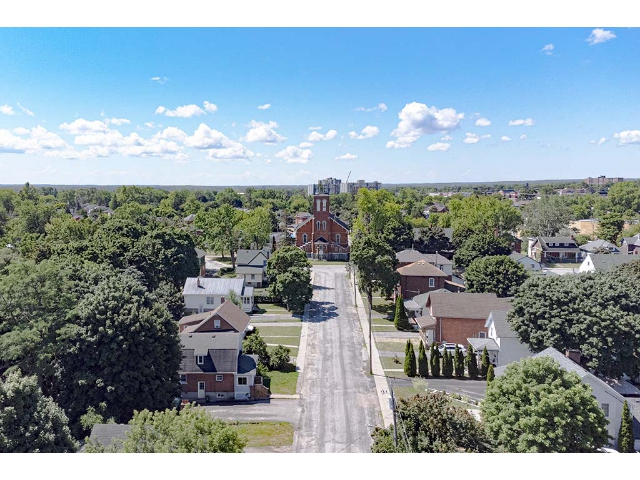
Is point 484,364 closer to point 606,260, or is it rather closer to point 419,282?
point 419,282

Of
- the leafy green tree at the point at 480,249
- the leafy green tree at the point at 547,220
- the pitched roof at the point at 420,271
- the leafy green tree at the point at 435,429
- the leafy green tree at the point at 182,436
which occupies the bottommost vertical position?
the leafy green tree at the point at 435,429

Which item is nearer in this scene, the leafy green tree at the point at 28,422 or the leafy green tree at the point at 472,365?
the leafy green tree at the point at 28,422

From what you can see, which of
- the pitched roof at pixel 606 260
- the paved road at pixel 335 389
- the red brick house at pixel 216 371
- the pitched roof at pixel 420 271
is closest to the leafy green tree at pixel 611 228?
the pitched roof at pixel 606 260

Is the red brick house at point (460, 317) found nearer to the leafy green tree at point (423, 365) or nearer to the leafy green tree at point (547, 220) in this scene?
the leafy green tree at point (423, 365)

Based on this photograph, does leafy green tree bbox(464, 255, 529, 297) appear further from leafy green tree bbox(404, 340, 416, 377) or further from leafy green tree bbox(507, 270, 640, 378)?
leafy green tree bbox(404, 340, 416, 377)

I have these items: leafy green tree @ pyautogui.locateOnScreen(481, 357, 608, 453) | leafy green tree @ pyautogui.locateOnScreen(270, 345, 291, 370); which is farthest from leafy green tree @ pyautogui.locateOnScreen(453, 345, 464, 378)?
leafy green tree @ pyautogui.locateOnScreen(270, 345, 291, 370)

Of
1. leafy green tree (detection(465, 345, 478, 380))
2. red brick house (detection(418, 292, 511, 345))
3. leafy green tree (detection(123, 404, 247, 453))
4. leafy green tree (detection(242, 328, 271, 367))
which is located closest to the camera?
leafy green tree (detection(123, 404, 247, 453))

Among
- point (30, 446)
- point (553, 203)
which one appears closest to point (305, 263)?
point (30, 446)
